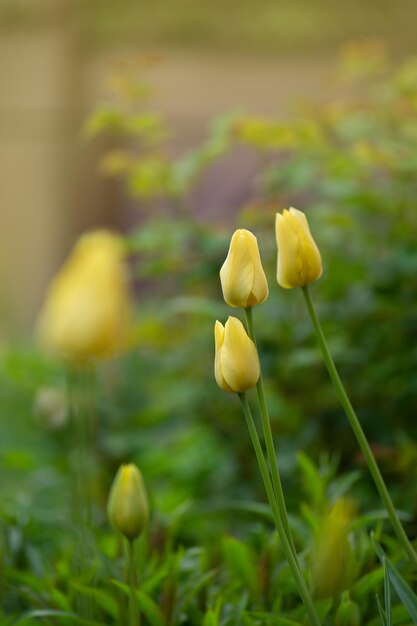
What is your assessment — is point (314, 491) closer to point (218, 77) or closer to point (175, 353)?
point (175, 353)

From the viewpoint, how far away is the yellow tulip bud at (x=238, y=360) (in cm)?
80

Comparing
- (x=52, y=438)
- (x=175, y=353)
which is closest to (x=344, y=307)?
(x=175, y=353)

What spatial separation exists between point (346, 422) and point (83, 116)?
10.7ft

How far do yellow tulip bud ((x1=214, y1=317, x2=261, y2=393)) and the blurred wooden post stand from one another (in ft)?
12.6

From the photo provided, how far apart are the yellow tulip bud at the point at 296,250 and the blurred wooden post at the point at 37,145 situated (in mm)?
3796

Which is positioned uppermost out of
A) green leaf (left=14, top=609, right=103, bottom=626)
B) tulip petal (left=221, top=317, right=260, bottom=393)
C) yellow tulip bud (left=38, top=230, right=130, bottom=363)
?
yellow tulip bud (left=38, top=230, right=130, bottom=363)

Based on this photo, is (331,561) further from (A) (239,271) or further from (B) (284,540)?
(A) (239,271)

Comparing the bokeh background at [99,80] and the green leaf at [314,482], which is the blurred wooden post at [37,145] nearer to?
the bokeh background at [99,80]

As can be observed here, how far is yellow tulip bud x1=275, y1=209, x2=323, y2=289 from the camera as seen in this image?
0.84 metres

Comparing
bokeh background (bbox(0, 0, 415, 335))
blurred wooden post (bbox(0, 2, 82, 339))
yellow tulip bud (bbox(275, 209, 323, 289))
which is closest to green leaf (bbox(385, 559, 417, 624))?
yellow tulip bud (bbox(275, 209, 323, 289))

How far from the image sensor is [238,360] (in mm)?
800

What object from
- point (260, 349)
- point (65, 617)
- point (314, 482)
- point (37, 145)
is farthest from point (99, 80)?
point (65, 617)

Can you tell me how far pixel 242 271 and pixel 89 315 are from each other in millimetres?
135

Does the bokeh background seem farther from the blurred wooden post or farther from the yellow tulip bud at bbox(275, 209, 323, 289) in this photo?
the yellow tulip bud at bbox(275, 209, 323, 289)
